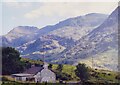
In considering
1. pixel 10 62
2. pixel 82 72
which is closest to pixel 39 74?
pixel 10 62

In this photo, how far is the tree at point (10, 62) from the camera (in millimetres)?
72956

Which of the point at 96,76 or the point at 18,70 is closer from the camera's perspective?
the point at 18,70

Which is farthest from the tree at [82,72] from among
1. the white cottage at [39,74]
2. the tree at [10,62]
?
the tree at [10,62]

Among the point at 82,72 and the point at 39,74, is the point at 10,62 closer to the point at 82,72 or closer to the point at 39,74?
the point at 39,74

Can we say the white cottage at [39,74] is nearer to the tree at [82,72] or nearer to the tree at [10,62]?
the tree at [10,62]

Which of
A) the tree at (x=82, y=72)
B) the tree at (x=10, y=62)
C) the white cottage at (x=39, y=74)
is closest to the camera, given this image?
the tree at (x=10, y=62)

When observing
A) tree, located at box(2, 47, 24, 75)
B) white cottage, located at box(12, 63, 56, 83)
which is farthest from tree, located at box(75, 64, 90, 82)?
tree, located at box(2, 47, 24, 75)

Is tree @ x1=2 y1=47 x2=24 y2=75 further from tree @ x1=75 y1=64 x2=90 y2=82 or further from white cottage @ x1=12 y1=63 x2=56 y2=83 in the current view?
tree @ x1=75 y1=64 x2=90 y2=82

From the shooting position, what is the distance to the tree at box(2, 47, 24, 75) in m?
73.0

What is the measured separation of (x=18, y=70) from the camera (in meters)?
77.5

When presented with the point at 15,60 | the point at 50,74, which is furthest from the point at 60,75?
the point at 15,60

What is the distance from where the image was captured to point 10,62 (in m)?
73.4

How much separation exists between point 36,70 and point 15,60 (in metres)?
11.6

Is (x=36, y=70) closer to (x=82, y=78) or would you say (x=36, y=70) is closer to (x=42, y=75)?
(x=42, y=75)
